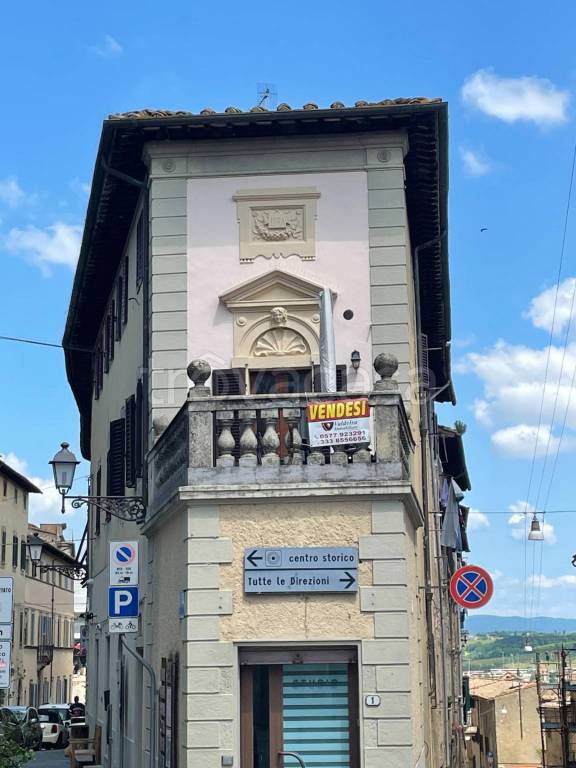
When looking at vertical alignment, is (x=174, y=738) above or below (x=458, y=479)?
below

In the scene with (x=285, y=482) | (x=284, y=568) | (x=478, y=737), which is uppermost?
(x=285, y=482)

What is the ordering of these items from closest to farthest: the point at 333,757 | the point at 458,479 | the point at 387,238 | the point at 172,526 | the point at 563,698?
the point at 333,757, the point at 172,526, the point at 387,238, the point at 563,698, the point at 458,479

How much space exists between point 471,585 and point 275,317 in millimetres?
4839

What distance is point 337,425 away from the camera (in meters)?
13.0

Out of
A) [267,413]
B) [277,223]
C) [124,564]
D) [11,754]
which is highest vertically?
[277,223]

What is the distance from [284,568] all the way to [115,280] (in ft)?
41.7

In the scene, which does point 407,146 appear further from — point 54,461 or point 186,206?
point 54,461

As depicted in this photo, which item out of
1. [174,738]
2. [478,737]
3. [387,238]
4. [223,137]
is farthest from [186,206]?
[478,737]

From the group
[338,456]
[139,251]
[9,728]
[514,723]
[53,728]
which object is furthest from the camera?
[514,723]

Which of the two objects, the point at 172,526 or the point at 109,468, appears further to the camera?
the point at 109,468

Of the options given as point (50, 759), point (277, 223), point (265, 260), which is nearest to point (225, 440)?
point (265, 260)

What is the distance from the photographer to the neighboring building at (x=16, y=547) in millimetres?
57719

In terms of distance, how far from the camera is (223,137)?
1759cm

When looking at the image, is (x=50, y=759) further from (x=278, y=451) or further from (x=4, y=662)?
(x=278, y=451)
